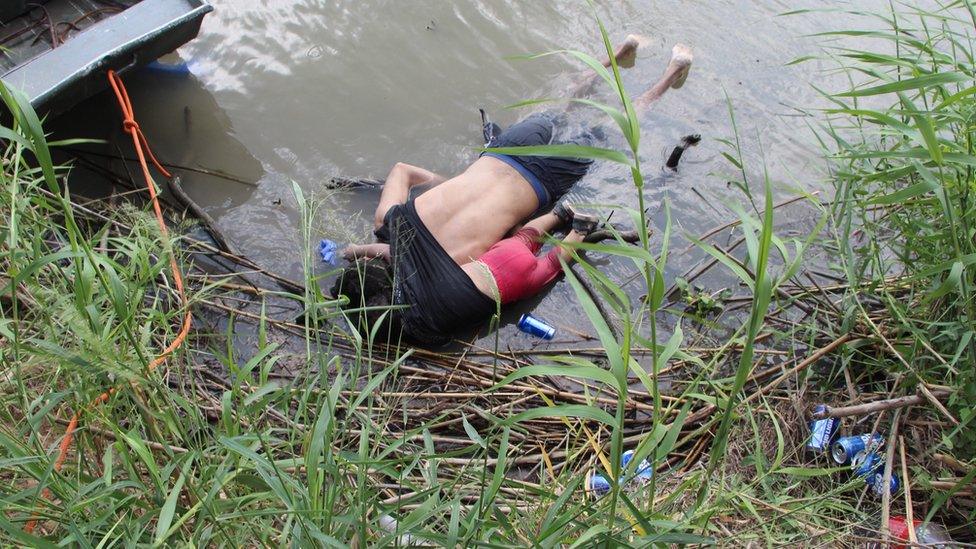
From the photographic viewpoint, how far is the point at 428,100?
5496 millimetres

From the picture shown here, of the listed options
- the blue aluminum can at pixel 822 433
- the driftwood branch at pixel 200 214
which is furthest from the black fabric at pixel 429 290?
the blue aluminum can at pixel 822 433

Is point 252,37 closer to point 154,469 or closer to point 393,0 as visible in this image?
point 393,0

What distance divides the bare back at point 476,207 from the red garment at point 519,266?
0.37 feet

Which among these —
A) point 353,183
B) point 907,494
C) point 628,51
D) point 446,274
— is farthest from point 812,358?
point 628,51

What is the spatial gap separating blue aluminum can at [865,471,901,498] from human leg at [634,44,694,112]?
358cm

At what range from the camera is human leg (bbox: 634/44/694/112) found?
5.50 m

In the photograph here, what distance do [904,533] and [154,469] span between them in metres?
2.41

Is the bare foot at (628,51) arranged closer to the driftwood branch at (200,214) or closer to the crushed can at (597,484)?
the driftwood branch at (200,214)

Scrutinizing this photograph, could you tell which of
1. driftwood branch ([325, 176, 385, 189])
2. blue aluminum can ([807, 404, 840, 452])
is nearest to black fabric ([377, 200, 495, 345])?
driftwood branch ([325, 176, 385, 189])

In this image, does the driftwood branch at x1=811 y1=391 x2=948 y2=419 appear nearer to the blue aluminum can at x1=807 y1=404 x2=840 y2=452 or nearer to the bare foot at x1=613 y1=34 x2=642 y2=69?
the blue aluminum can at x1=807 y1=404 x2=840 y2=452

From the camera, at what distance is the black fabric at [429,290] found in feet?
12.9

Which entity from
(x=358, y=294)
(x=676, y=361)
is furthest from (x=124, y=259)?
(x=676, y=361)

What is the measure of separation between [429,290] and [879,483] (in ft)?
7.92

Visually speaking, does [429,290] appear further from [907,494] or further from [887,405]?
[907,494]
